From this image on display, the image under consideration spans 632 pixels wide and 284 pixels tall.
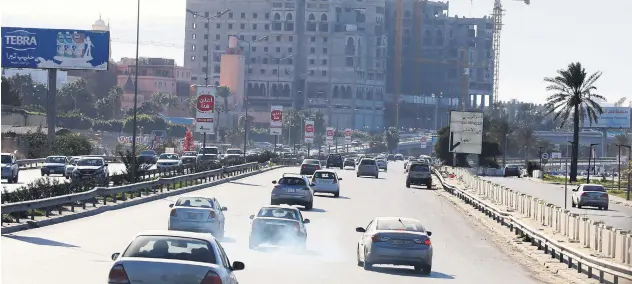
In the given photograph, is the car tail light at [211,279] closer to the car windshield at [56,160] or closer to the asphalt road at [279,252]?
the asphalt road at [279,252]

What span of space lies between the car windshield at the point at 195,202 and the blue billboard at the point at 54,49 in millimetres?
54724

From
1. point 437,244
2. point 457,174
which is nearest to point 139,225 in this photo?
point 437,244

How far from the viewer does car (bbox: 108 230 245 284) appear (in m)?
13.1

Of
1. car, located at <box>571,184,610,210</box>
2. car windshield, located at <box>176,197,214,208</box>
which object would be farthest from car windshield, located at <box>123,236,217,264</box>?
car, located at <box>571,184,610,210</box>

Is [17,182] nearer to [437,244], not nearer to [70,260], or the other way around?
[437,244]

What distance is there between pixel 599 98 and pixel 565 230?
85465 mm

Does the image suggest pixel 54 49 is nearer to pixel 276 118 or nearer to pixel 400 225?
pixel 276 118

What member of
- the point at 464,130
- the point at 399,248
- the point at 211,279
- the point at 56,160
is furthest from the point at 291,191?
the point at 211,279

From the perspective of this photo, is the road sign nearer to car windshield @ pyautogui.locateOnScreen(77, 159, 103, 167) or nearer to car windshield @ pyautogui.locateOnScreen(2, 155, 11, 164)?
car windshield @ pyautogui.locateOnScreen(77, 159, 103, 167)

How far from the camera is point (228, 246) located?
30.2m

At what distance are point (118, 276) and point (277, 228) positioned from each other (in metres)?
17.0

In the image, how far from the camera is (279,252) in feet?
97.1

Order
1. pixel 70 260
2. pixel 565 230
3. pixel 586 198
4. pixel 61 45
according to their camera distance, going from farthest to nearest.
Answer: pixel 61 45 → pixel 586 198 → pixel 565 230 → pixel 70 260

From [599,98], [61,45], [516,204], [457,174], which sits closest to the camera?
[516,204]
